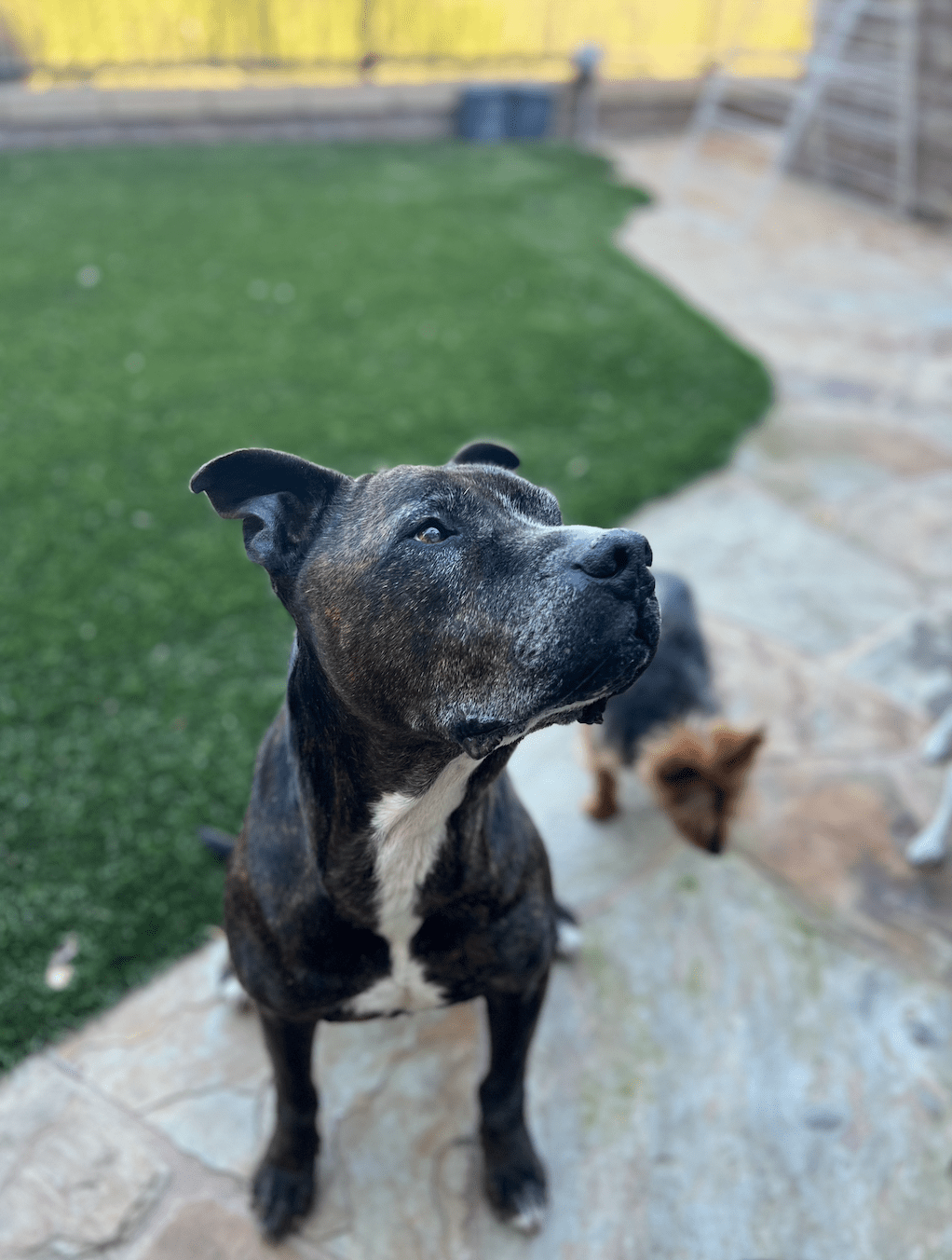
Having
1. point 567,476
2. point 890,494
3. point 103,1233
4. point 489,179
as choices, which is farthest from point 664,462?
point 489,179

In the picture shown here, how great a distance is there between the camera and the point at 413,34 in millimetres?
9672

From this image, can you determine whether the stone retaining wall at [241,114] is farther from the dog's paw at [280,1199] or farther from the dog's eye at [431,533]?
the dog's paw at [280,1199]

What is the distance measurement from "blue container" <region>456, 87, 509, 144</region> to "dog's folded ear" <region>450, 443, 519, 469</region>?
8.97m

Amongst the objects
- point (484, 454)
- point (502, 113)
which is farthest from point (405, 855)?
point (502, 113)

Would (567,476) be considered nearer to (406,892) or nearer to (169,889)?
(169,889)

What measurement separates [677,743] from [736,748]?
0.17 m

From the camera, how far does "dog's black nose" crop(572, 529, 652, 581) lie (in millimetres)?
1370

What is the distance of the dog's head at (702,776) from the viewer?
270 cm

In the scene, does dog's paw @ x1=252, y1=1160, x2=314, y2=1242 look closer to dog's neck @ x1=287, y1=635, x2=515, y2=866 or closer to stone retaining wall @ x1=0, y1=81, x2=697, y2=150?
dog's neck @ x1=287, y1=635, x2=515, y2=866

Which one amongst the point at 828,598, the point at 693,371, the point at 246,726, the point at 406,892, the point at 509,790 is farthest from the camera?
the point at 693,371

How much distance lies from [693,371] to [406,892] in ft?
16.2

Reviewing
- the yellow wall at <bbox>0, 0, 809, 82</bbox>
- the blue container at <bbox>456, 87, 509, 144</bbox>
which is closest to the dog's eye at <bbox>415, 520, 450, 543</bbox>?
the yellow wall at <bbox>0, 0, 809, 82</bbox>

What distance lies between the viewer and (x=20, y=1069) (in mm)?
2480

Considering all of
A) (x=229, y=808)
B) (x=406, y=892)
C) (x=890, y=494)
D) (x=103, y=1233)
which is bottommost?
(x=103, y=1233)
